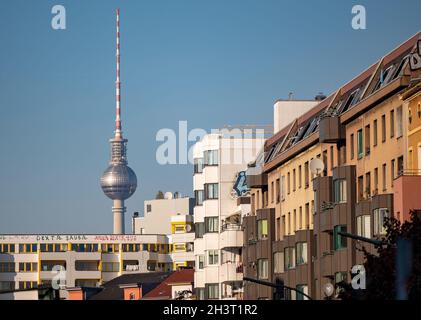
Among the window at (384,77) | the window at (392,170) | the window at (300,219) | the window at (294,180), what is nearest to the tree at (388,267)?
the window at (392,170)

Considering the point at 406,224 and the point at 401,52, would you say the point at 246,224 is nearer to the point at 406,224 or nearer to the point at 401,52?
the point at 401,52

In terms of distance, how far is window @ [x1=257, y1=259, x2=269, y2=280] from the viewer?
11750 centimetres

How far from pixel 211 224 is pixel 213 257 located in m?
4.06

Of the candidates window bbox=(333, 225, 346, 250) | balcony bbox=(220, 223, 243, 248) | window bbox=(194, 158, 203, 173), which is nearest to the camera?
window bbox=(333, 225, 346, 250)

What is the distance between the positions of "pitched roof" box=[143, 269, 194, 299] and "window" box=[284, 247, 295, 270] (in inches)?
2541

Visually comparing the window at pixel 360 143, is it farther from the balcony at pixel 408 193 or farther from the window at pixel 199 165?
the window at pixel 199 165

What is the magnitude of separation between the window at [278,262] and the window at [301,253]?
7608mm

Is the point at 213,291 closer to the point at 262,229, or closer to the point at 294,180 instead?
the point at 262,229

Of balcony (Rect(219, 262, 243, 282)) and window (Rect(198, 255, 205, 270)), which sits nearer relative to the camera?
balcony (Rect(219, 262, 243, 282))

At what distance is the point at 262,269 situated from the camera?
118688 millimetres

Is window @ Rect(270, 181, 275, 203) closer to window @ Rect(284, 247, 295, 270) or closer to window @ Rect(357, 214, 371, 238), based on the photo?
window @ Rect(284, 247, 295, 270)

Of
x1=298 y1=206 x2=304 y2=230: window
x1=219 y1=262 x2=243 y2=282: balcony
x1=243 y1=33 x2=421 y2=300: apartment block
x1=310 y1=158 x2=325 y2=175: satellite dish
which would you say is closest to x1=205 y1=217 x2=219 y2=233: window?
x1=219 y1=262 x2=243 y2=282: balcony

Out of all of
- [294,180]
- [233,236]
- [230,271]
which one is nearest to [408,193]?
[294,180]

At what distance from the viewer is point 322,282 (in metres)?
94.9
